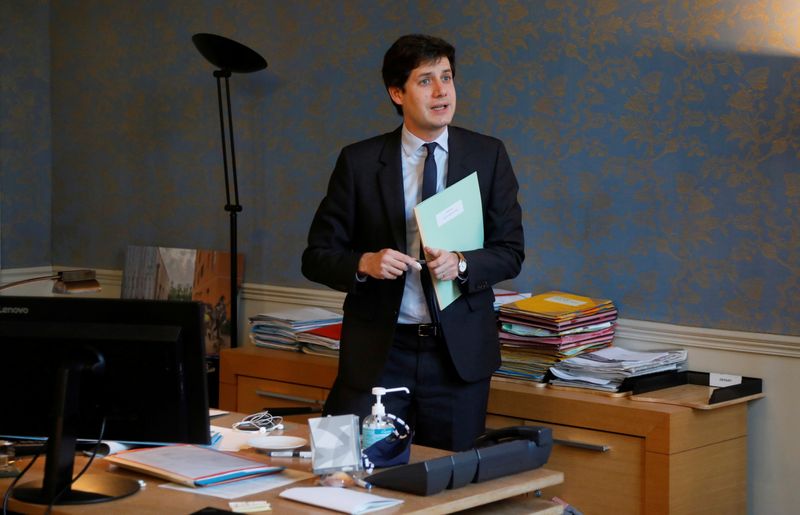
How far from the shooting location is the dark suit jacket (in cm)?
291

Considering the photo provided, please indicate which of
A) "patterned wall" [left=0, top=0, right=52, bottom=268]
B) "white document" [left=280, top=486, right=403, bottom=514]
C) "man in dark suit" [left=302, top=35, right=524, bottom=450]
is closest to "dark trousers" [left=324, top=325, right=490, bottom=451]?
"man in dark suit" [left=302, top=35, right=524, bottom=450]

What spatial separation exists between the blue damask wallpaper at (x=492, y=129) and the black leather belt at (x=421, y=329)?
994 mm

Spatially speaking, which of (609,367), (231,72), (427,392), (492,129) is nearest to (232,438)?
(427,392)

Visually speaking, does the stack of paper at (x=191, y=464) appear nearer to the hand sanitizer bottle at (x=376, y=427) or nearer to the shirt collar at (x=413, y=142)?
the hand sanitizer bottle at (x=376, y=427)

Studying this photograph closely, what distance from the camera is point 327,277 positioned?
9.68 feet

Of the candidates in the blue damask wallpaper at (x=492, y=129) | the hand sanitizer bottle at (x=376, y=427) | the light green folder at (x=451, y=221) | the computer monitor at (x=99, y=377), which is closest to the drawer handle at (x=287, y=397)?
the blue damask wallpaper at (x=492, y=129)

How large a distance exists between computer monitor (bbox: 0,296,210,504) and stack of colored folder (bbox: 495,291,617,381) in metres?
1.48

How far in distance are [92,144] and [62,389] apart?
355 centimetres

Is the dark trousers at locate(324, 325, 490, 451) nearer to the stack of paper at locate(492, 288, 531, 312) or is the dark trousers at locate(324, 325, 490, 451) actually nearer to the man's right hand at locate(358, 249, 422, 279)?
the man's right hand at locate(358, 249, 422, 279)

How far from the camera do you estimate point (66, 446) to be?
2.12m

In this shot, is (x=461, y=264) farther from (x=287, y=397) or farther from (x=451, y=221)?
(x=287, y=397)

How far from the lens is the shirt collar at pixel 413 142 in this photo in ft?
9.81

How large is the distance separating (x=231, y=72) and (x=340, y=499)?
2830 millimetres

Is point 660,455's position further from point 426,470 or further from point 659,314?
point 426,470
